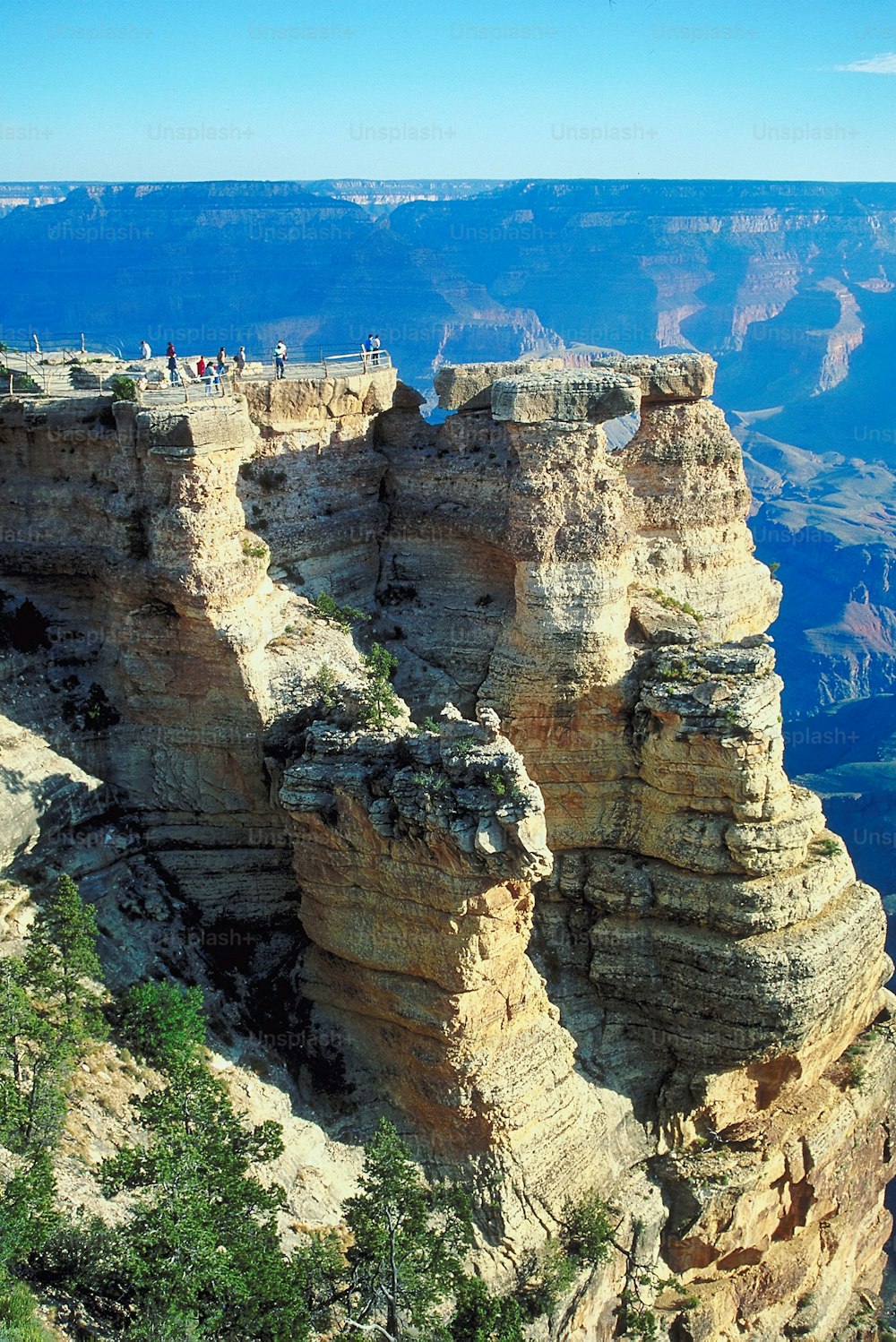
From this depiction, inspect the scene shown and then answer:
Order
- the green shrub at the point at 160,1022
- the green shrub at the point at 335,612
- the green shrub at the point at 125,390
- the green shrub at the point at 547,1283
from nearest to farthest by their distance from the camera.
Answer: the green shrub at the point at 160,1022 < the green shrub at the point at 547,1283 < the green shrub at the point at 125,390 < the green shrub at the point at 335,612

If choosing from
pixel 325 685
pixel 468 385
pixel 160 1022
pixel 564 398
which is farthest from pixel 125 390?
pixel 160 1022

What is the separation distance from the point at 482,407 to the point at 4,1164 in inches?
874

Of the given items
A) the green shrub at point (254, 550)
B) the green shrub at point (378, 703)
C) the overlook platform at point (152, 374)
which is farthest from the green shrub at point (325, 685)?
the overlook platform at point (152, 374)

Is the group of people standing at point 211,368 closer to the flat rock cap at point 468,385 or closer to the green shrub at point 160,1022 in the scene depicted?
the flat rock cap at point 468,385

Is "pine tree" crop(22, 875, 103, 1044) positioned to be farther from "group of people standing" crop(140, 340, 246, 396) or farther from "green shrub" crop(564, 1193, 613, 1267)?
"group of people standing" crop(140, 340, 246, 396)

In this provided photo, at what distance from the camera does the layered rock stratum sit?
89.6 feet

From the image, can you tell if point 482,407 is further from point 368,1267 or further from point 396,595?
point 368,1267

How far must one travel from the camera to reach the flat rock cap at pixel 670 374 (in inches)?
1407

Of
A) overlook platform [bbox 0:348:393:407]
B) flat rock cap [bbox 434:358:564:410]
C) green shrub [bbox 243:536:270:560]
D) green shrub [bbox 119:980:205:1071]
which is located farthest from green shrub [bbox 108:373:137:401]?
green shrub [bbox 119:980:205:1071]

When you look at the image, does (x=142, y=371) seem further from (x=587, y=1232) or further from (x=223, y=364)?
(x=587, y=1232)

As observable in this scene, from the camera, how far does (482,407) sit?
34.5 m

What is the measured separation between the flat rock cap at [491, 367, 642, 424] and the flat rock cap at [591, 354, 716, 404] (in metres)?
6.04

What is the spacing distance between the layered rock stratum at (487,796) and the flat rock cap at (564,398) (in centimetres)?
9

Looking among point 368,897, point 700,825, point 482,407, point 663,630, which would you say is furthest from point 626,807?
point 482,407
